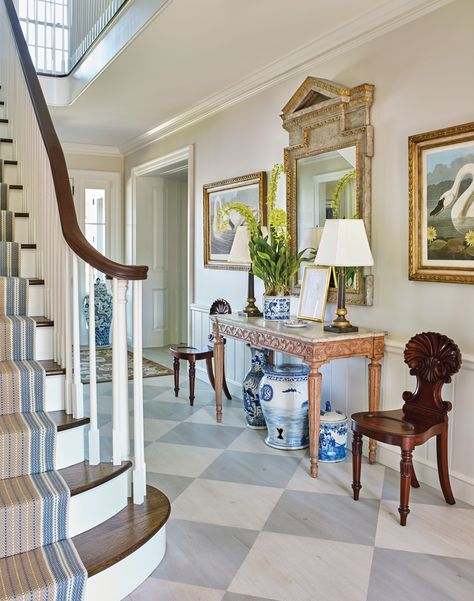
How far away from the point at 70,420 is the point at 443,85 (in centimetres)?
247

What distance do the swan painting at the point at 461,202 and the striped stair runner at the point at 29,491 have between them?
2135 millimetres

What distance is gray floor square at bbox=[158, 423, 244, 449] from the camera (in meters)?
3.74

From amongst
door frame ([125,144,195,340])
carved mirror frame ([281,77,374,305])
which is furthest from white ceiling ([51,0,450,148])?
door frame ([125,144,195,340])

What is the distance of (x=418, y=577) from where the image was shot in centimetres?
218

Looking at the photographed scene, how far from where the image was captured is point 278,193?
4270mm

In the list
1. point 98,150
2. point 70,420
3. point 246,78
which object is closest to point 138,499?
point 70,420

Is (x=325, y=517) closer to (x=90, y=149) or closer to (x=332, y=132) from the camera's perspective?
(x=332, y=132)

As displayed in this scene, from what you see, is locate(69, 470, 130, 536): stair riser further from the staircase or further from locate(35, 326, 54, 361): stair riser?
locate(35, 326, 54, 361): stair riser

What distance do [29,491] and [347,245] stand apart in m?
2.03

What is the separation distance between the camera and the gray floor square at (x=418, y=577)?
6.75 feet

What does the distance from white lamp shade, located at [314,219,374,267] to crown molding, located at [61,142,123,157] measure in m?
5.21

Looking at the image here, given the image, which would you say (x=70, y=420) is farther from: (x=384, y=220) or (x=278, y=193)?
(x=278, y=193)

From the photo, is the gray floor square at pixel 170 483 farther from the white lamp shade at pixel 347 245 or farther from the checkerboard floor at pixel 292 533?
the white lamp shade at pixel 347 245

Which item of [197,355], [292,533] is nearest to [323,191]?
[197,355]
